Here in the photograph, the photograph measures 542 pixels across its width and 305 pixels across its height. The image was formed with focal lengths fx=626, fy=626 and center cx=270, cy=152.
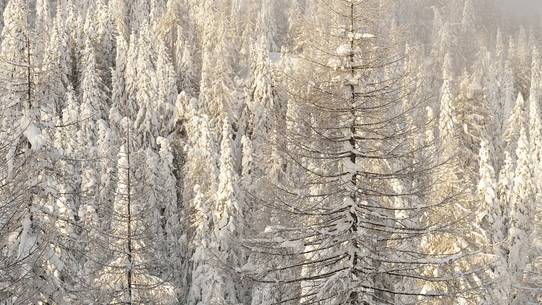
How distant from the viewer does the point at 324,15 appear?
1466 centimetres

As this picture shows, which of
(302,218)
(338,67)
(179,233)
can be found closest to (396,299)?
(302,218)

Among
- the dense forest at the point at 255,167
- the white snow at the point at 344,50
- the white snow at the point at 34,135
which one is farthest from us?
the white snow at the point at 34,135

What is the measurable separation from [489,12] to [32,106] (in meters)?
154

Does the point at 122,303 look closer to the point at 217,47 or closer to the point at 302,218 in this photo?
the point at 302,218

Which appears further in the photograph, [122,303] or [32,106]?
[122,303]

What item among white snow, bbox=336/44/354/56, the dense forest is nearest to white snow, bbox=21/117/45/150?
the dense forest

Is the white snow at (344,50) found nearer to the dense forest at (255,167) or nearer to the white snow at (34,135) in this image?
the dense forest at (255,167)

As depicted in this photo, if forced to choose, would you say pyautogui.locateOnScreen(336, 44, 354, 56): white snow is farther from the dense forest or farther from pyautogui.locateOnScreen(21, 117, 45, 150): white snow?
pyautogui.locateOnScreen(21, 117, 45, 150): white snow

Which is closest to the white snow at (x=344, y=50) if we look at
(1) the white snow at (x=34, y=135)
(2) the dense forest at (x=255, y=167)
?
(2) the dense forest at (x=255, y=167)

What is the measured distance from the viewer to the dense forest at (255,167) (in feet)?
39.3

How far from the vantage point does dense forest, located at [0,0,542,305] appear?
12.0 meters

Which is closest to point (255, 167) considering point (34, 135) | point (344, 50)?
point (34, 135)

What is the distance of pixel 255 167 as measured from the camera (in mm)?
38812

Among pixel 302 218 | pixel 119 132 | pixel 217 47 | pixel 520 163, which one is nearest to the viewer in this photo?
pixel 302 218
